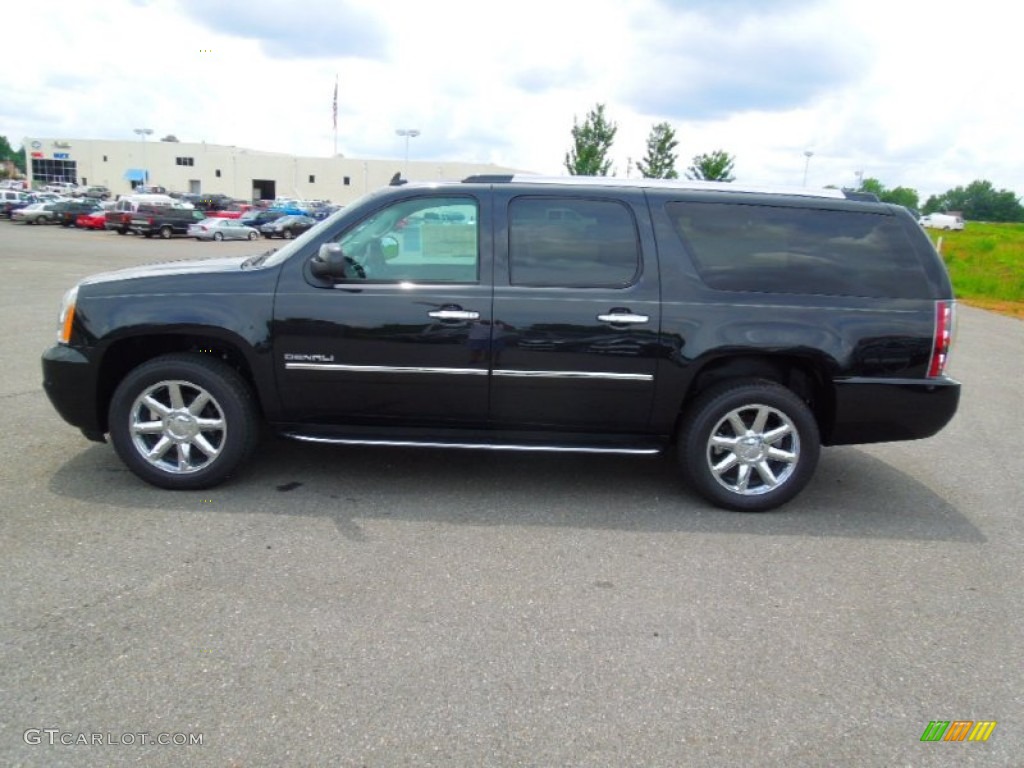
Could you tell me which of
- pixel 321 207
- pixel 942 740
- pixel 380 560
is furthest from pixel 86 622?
pixel 321 207

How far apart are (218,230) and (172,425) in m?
37.7

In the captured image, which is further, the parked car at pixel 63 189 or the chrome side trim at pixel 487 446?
the parked car at pixel 63 189

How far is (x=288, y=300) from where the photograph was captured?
174 inches

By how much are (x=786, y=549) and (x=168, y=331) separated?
12.0 feet

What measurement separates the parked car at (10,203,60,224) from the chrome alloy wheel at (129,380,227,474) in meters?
46.0

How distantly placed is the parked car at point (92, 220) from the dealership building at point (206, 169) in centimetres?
5124

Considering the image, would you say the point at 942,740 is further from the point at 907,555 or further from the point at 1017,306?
the point at 1017,306

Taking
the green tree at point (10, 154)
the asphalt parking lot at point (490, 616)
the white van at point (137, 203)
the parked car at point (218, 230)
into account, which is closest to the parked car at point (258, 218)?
the parked car at point (218, 230)

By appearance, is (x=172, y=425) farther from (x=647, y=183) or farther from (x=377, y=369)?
(x=647, y=183)

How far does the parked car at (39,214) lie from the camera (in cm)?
4288

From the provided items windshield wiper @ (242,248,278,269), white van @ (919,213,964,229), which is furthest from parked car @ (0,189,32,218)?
white van @ (919,213,964,229)

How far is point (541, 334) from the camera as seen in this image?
173 inches

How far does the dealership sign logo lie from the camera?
2.66m

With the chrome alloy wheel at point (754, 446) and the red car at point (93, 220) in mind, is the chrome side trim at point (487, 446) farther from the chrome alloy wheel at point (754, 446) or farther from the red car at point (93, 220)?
the red car at point (93, 220)
